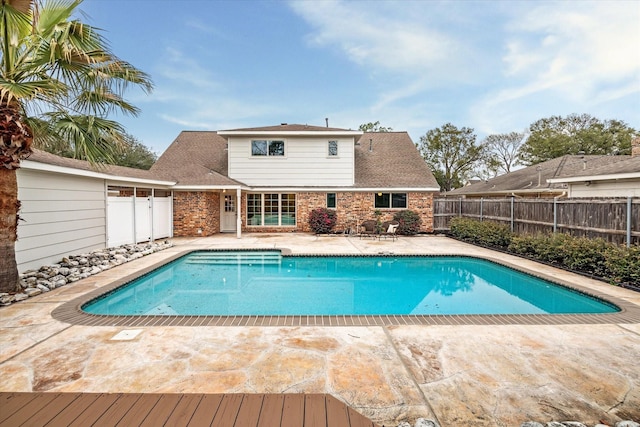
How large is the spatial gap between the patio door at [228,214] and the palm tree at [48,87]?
34.4 feet

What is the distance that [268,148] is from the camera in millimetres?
16062

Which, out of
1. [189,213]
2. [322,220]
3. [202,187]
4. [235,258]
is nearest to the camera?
[235,258]

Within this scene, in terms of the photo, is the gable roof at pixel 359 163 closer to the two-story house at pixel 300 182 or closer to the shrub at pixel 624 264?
the two-story house at pixel 300 182

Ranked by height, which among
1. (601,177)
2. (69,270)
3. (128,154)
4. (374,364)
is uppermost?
(128,154)

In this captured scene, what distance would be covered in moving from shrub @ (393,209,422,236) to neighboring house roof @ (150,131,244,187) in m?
7.83

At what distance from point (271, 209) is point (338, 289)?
9.80 meters

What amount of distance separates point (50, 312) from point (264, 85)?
61.3ft

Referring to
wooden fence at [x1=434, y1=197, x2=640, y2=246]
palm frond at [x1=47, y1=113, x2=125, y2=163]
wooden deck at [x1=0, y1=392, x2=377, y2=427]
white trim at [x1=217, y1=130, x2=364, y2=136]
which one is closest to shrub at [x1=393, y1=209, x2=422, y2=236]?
wooden fence at [x1=434, y1=197, x2=640, y2=246]

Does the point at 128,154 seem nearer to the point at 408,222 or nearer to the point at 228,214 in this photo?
the point at 228,214

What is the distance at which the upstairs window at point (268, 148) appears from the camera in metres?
16.0

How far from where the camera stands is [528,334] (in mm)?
Result: 4160

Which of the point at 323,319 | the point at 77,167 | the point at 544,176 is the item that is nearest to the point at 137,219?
the point at 77,167

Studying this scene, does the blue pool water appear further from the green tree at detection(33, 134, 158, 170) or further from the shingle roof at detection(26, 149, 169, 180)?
the shingle roof at detection(26, 149, 169, 180)

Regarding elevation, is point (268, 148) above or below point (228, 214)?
above
